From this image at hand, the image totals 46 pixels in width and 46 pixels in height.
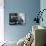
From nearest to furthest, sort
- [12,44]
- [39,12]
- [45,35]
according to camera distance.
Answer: [45,35] < [12,44] < [39,12]

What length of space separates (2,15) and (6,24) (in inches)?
16.1

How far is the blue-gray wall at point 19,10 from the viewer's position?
5414mm

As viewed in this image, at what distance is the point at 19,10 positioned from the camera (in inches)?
215

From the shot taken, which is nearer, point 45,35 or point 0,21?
point 45,35

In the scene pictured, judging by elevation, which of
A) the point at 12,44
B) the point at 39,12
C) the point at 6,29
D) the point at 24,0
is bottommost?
the point at 12,44

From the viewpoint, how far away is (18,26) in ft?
18.1

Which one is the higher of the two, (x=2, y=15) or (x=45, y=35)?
(x=2, y=15)

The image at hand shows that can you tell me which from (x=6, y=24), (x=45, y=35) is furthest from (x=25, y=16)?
(x=45, y=35)

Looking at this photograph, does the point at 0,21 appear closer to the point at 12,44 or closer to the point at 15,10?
the point at 15,10

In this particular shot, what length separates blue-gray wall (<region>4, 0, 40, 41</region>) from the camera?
5.41 m

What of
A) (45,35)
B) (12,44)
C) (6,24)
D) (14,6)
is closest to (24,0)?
(14,6)

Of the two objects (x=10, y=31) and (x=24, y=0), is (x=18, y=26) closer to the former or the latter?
(x=10, y=31)

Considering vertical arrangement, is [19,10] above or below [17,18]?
above

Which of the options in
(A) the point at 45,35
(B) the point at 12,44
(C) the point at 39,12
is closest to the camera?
(A) the point at 45,35
